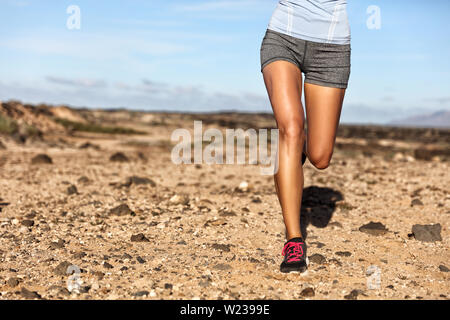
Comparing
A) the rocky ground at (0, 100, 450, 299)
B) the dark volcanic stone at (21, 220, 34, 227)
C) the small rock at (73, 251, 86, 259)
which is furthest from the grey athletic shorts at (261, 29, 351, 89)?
the dark volcanic stone at (21, 220, 34, 227)

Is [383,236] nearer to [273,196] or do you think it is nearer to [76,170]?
[273,196]

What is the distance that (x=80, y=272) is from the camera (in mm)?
2947

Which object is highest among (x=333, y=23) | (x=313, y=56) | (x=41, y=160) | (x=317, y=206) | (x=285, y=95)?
(x=333, y=23)

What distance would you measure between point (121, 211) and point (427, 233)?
288 cm

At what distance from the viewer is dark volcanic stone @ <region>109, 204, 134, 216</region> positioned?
468cm

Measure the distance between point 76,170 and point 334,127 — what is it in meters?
5.60

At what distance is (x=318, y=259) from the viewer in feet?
10.7

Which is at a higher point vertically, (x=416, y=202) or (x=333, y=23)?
(x=333, y=23)

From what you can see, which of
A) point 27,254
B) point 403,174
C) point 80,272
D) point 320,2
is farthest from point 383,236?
point 403,174

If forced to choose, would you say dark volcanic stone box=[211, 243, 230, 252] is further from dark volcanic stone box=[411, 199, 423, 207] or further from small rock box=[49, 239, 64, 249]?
dark volcanic stone box=[411, 199, 423, 207]

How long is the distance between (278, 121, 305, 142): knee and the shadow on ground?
4.24 feet

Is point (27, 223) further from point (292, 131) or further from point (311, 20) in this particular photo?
point (311, 20)

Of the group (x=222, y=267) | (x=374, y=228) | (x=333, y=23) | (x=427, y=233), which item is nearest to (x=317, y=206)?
(x=374, y=228)

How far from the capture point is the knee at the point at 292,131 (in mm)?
3004
